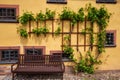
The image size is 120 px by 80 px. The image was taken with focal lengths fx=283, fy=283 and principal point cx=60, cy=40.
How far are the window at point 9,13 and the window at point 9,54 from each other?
1.29 metres

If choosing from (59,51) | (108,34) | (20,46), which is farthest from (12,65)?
(108,34)

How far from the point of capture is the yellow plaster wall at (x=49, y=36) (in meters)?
12.5

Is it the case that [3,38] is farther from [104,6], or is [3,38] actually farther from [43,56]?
[104,6]

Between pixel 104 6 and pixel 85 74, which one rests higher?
pixel 104 6

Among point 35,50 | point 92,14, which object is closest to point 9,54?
point 35,50

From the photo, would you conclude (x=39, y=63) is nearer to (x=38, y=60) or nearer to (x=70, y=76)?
(x=38, y=60)

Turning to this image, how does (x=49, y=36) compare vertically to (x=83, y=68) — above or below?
above

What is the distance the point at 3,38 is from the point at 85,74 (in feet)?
13.2

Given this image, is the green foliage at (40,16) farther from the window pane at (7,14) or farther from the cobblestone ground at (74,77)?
the cobblestone ground at (74,77)

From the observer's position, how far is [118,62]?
13.4 metres

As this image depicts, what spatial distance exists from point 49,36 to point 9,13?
2.05 meters

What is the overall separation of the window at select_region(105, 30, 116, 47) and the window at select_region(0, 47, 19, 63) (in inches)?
166

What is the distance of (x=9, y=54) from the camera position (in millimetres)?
12648

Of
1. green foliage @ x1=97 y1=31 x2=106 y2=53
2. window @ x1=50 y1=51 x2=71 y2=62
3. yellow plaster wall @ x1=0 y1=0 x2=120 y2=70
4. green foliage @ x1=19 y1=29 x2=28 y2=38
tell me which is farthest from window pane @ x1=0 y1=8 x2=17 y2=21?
green foliage @ x1=97 y1=31 x2=106 y2=53
